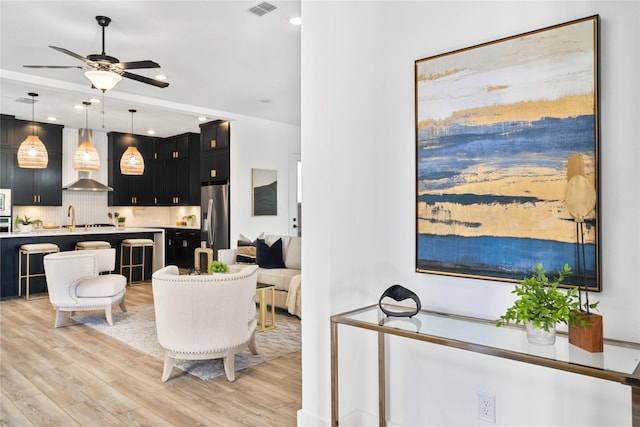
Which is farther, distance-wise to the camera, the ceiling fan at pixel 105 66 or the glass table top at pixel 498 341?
the ceiling fan at pixel 105 66

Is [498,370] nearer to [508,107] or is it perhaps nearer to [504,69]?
[508,107]

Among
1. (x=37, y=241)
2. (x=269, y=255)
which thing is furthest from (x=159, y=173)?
(x=269, y=255)

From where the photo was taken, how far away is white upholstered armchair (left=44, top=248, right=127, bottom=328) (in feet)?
15.5

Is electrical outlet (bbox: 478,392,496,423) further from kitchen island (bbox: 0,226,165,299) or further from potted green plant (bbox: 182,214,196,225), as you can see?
potted green plant (bbox: 182,214,196,225)

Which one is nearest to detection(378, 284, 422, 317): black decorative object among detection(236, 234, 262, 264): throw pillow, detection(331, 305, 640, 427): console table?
detection(331, 305, 640, 427): console table

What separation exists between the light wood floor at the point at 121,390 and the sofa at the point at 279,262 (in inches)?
49.9

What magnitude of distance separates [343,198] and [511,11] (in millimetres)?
1159

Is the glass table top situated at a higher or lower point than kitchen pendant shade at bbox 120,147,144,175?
lower

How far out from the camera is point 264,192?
7.85m

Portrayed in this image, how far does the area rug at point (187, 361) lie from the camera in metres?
3.58

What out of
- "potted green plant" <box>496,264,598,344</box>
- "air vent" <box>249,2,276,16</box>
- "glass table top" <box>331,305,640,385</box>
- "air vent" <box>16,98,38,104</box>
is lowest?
"glass table top" <box>331,305,640,385</box>

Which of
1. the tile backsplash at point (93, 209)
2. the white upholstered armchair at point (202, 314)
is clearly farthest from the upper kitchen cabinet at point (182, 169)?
the white upholstered armchair at point (202, 314)

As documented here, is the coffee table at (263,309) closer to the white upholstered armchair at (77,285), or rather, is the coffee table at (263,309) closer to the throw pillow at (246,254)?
the throw pillow at (246,254)

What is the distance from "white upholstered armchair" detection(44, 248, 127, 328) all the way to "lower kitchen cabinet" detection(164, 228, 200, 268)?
12.2 feet
